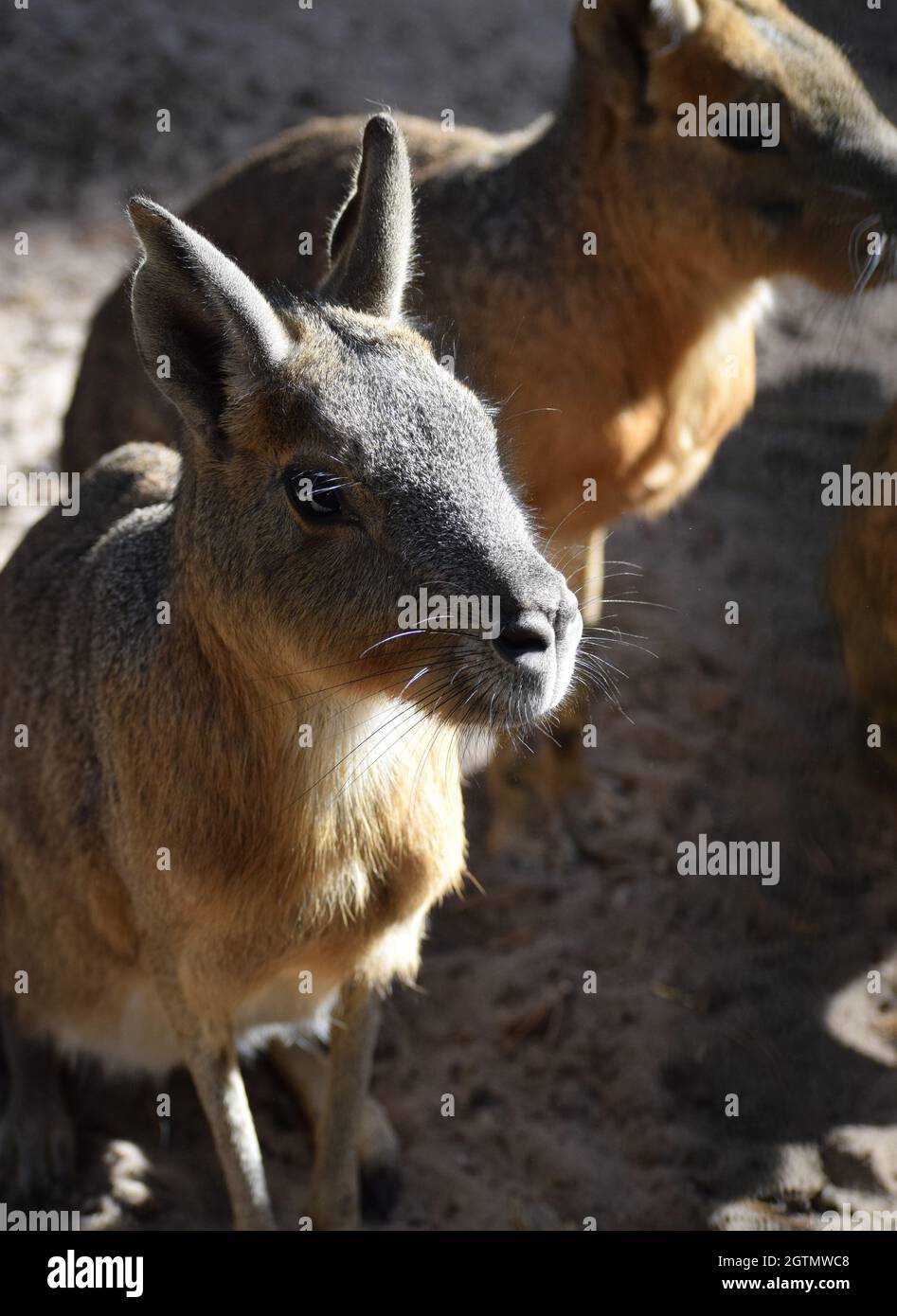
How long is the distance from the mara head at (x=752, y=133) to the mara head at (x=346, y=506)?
1791mm

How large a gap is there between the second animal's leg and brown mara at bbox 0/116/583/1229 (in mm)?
14

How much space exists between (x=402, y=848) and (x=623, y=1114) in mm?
1650

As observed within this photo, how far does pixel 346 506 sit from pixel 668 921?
2819 mm

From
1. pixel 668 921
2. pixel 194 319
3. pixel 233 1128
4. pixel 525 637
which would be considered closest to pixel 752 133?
pixel 194 319

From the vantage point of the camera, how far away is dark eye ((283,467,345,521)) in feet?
9.31

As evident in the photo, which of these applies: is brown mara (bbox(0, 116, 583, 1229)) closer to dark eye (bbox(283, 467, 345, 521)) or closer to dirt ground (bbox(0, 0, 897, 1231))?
dark eye (bbox(283, 467, 345, 521))

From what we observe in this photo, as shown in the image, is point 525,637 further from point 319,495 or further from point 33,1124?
point 33,1124

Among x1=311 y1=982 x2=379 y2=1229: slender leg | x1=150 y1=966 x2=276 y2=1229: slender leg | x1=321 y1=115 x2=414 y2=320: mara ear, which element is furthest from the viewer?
x1=311 y1=982 x2=379 y2=1229: slender leg

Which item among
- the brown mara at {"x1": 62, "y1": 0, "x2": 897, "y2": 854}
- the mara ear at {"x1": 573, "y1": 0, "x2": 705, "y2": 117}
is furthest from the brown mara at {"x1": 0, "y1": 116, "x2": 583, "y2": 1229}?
the mara ear at {"x1": 573, "y1": 0, "x2": 705, "y2": 117}

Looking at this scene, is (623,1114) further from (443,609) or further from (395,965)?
(443,609)

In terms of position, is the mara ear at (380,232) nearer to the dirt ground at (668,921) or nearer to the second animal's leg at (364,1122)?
the dirt ground at (668,921)

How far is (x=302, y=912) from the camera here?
11.1 feet

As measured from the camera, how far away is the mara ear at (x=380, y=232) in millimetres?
3273

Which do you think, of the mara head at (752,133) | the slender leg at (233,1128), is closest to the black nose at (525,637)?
the slender leg at (233,1128)
